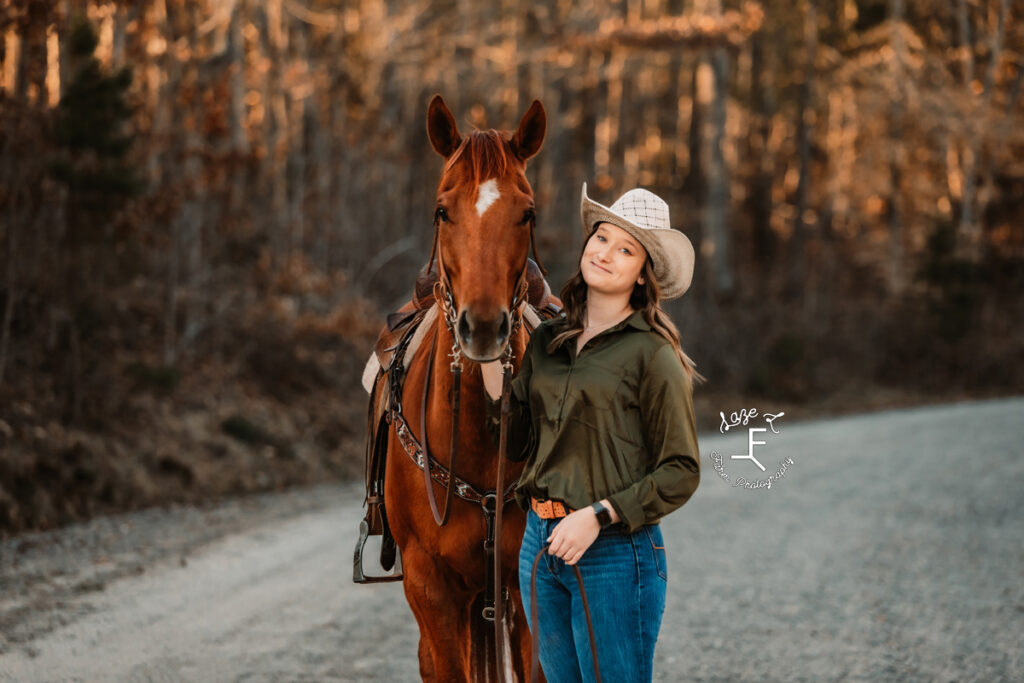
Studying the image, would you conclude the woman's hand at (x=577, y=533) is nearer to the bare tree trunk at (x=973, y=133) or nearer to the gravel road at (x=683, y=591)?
the gravel road at (x=683, y=591)

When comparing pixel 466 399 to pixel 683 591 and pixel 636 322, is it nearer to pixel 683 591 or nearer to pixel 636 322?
pixel 636 322

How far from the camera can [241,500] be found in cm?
1049

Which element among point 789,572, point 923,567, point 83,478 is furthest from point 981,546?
point 83,478

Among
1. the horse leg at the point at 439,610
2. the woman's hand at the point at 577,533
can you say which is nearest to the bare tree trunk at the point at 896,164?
the horse leg at the point at 439,610

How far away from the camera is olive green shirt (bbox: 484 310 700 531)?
236 centimetres

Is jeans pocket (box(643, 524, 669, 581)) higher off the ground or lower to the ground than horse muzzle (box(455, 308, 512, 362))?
lower

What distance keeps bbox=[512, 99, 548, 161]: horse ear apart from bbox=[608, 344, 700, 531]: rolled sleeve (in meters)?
0.96

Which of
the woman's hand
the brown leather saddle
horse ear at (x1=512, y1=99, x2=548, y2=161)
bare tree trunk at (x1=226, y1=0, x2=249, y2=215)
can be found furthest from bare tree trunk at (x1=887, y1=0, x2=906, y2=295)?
the woman's hand

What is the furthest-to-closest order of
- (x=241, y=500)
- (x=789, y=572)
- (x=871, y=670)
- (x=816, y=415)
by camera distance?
1. (x=816, y=415)
2. (x=241, y=500)
3. (x=789, y=572)
4. (x=871, y=670)

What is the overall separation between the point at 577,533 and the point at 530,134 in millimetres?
1356

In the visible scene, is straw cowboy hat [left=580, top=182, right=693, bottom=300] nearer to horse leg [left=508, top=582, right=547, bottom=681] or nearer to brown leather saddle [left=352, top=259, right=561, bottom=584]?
brown leather saddle [left=352, top=259, right=561, bottom=584]

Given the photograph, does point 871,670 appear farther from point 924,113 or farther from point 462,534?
point 924,113

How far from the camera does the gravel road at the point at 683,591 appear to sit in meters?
5.08

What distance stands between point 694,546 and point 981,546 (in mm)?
2548
